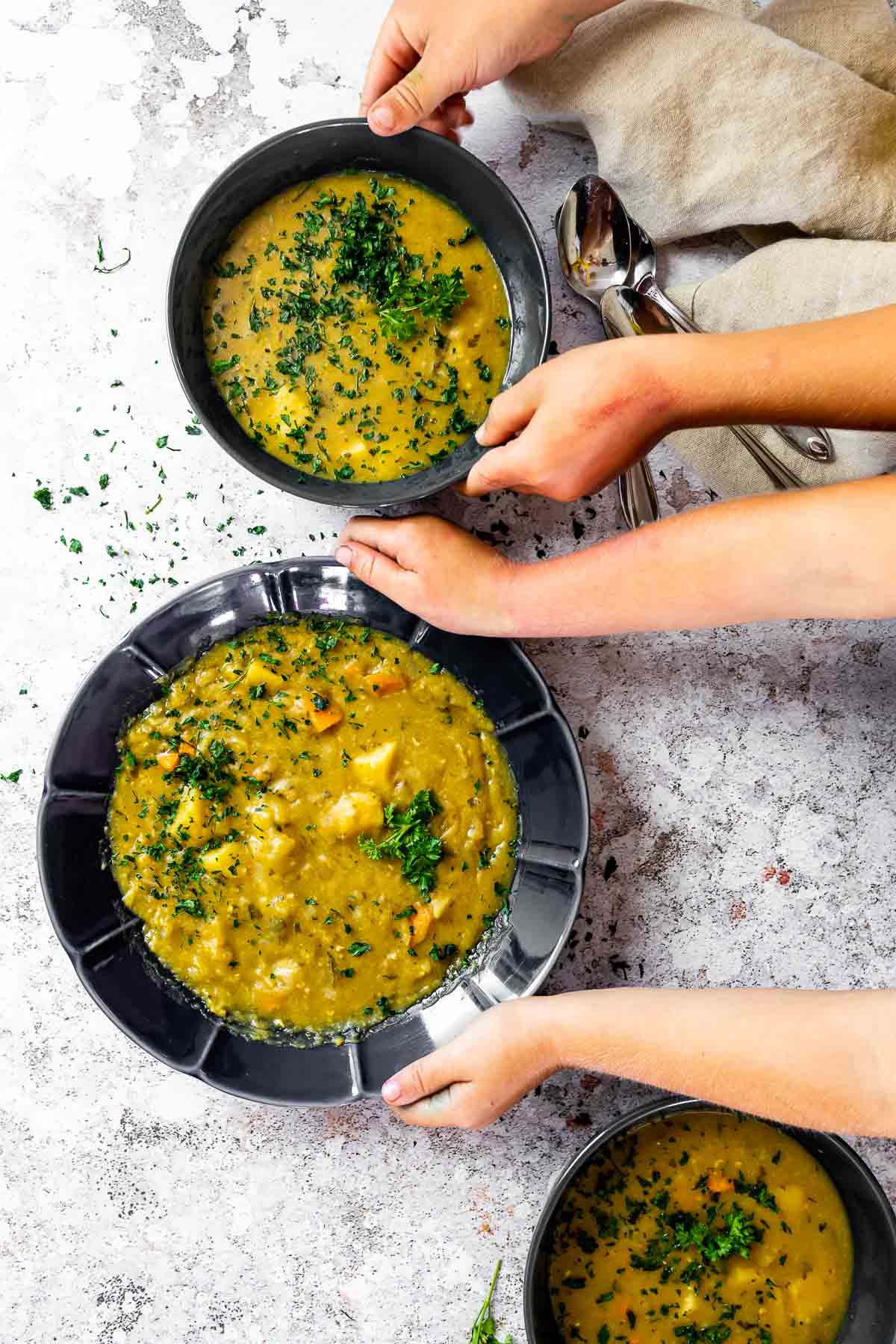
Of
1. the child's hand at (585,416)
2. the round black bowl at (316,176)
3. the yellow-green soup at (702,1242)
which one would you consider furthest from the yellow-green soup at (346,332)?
the yellow-green soup at (702,1242)

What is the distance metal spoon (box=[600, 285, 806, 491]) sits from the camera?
Answer: 2613mm

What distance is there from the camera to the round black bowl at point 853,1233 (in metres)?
2.49

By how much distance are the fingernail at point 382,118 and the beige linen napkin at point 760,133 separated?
0.42 meters

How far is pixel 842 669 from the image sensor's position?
→ 9.35 feet

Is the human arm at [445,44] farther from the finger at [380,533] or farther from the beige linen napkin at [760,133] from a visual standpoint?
the finger at [380,533]

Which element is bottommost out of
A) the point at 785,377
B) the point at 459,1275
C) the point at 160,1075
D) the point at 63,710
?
the point at 459,1275

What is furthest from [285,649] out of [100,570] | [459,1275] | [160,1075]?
[459,1275]

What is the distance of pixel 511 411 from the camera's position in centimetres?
229

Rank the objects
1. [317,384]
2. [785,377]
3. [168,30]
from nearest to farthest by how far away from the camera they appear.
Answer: [785,377], [317,384], [168,30]

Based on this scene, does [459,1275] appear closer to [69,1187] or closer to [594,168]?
[69,1187]

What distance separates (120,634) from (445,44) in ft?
5.14

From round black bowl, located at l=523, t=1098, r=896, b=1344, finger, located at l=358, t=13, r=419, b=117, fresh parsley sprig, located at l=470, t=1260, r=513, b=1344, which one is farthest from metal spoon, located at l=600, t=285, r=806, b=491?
fresh parsley sprig, located at l=470, t=1260, r=513, b=1344

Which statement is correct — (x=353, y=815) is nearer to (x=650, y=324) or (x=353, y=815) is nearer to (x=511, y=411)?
(x=511, y=411)

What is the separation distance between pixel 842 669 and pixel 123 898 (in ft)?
6.22
